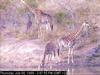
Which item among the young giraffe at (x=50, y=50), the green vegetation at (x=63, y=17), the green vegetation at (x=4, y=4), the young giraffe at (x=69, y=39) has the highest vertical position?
the green vegetation at (x=4, y=4)

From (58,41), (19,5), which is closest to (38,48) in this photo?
(58,41)

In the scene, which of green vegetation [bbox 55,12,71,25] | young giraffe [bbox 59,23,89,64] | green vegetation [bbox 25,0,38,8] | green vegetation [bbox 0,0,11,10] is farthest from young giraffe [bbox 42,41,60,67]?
green vegetation [bbox 0,0,11,10]

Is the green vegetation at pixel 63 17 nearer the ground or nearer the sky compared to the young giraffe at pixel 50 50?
nearer the sky

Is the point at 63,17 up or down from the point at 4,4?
down

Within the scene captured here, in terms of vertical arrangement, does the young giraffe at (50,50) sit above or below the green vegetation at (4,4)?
below

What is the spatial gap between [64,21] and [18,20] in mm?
874

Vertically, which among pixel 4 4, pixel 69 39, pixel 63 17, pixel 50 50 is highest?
pixel 4 4

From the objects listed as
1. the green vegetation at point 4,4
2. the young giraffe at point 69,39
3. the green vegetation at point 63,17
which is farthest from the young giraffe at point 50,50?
the green vegetation at point 4,4

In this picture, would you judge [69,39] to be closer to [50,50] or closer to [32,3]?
[50,50]

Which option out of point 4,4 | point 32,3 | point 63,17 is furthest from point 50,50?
point 4,4

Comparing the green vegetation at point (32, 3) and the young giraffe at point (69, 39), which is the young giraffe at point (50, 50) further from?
the green vegetation at point (32, 3)

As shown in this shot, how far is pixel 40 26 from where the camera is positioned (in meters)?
7.46

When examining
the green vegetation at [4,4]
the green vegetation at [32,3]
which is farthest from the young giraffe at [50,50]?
the green vegetation at [4,4]

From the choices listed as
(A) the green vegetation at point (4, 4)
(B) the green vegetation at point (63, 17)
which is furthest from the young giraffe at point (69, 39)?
(A) the green vegetation at point (4, 4)
